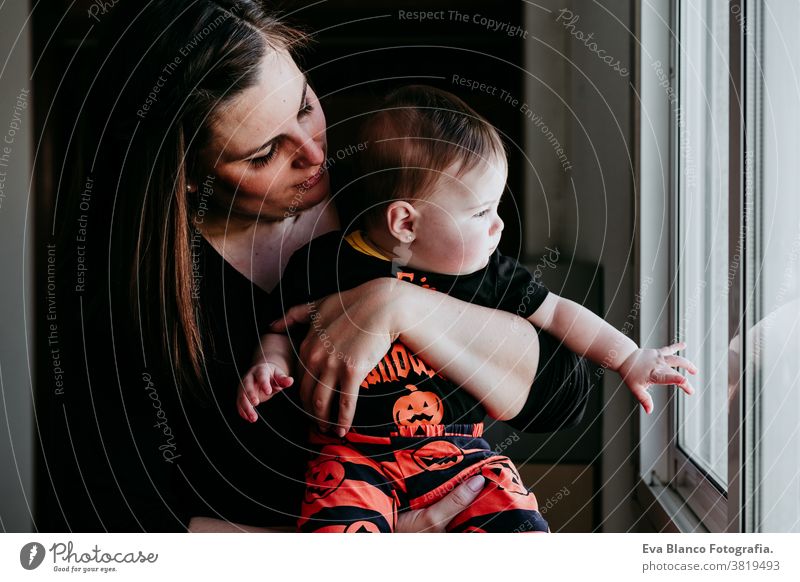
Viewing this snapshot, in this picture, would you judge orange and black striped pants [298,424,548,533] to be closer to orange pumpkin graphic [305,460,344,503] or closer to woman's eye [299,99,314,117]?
orange pumpkin graphic [305,460,344,503]

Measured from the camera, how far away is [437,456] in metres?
0.64

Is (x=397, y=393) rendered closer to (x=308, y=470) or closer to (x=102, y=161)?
(x=308, y=470)

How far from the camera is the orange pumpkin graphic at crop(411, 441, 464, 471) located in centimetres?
64

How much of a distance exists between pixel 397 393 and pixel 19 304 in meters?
0.38

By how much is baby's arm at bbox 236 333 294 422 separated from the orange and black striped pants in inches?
2.7

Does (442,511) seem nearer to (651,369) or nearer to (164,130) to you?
(651,369)

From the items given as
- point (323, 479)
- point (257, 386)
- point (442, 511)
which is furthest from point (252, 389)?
point (442, 511)

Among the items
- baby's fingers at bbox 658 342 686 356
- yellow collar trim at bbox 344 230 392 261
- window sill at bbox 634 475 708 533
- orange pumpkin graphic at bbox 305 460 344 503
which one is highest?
yellow collar trim at bbox 344 230 392 261

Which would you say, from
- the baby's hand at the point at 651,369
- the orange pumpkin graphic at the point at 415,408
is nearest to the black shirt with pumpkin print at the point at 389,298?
the orange pumpkin graphic at the point at 415,408

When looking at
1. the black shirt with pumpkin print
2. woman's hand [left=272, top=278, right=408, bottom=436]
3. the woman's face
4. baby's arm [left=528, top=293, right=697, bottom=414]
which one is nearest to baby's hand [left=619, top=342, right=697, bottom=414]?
baby's arm [left=528, top=293, right=697, bottom=414]

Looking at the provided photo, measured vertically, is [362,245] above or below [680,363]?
above

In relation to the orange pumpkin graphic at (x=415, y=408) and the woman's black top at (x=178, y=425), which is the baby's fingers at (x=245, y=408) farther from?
the orange pumpkin graphic at (x=415, y=408)

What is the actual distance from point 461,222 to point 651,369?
0.75 feet
